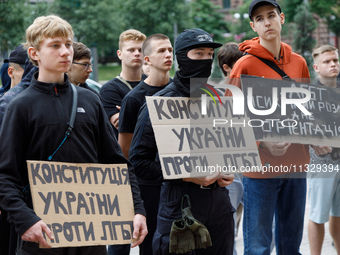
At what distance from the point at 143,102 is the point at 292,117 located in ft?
4.25

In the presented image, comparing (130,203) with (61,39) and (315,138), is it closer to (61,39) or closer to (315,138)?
(61,39)

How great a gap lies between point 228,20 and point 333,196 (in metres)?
56.8

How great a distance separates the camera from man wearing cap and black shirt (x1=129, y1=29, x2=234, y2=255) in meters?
3.80

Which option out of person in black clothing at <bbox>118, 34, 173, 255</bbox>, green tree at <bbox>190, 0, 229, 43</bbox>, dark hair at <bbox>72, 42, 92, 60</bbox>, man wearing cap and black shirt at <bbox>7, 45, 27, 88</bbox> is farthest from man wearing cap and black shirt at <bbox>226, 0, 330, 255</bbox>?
green tree at <bbox>190, 0, 229, 43</bbox>

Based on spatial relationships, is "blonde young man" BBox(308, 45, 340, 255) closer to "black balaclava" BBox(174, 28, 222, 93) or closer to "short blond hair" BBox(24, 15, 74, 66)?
"black balaclava" BBox(174, 28, 222, 93)

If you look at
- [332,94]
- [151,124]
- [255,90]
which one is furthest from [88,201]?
[332,94]

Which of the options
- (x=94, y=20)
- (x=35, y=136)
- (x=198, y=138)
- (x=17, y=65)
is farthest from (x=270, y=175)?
(x=94, y=20)

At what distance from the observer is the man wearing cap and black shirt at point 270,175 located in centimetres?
452

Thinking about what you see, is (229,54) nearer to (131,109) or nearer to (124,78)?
(124,78)

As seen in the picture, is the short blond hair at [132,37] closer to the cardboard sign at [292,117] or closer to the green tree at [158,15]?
the cardboard sign at [292,117]

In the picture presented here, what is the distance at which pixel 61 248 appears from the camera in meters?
3.23

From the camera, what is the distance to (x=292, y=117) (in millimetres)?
4387

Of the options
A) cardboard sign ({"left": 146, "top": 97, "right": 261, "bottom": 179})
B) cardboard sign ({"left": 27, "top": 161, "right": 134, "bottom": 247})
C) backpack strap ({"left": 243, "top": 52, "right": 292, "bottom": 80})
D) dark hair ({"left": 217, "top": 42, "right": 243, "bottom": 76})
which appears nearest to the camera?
cardboard sign ({"left": 27, "top": 161, "right": 134, "bottom": 247})

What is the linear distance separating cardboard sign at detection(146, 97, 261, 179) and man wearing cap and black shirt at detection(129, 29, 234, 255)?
10 cm
